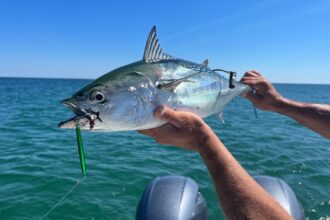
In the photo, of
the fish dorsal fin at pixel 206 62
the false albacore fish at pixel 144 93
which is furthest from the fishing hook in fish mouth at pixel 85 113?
the fish dorsal fin at pixel 206 62

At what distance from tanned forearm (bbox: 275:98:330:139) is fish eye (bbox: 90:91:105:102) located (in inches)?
103

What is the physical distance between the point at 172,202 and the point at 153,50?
1902 mm

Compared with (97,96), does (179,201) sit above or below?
below

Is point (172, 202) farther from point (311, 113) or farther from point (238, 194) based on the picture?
point (311, 113)

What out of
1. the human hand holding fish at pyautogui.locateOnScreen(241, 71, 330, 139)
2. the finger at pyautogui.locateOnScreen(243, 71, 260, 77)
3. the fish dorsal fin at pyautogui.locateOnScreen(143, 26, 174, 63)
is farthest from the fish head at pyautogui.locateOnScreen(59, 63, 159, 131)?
the finger at pyautogui.locateOnScreen(243, 71, 260, 77)

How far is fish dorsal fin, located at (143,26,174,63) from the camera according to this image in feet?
9.43

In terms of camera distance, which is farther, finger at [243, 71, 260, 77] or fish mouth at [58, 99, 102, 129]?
finger at [243, 71, 260, 77]

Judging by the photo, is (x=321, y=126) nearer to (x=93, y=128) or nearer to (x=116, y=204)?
(x=93, y=128)

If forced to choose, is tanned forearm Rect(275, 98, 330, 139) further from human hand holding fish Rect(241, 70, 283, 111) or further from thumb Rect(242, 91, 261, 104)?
thumb Rect(242, 91, 261, 104)

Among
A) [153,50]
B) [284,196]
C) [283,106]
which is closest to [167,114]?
[153,50]

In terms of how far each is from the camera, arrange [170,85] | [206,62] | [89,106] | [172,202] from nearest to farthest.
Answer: [89,106]
[170,85]
[206,62]
[172,202]

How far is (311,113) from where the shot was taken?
393 centimetres

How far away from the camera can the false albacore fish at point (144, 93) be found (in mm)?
2293

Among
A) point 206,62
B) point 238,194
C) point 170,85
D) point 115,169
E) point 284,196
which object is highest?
point 206,62
